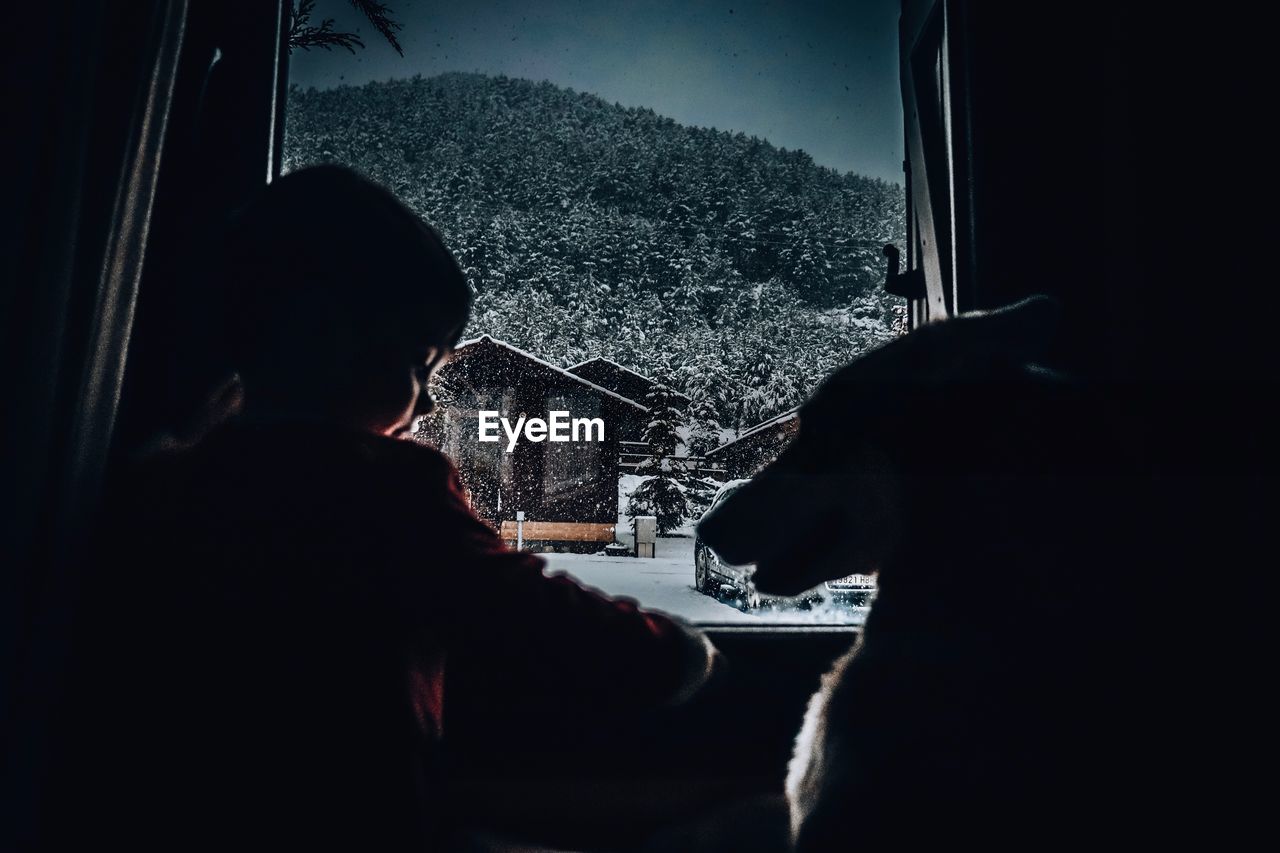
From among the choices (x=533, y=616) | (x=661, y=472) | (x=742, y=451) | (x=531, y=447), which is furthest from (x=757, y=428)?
(x=533, y=616)

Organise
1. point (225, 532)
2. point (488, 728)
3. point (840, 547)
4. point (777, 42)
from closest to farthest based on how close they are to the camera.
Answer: point (225, 532) → point (840, 547) → point (488, 728) → point (777, 42)

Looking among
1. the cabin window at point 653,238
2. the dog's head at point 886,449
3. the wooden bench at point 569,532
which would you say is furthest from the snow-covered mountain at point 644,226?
the dog's head at point 886,449

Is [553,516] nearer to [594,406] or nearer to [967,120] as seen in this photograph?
[594,406]

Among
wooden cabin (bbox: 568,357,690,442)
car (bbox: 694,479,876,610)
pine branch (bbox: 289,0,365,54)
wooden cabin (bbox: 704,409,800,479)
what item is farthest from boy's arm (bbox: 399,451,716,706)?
wooden cabin (bbox: 568,357,690,442)

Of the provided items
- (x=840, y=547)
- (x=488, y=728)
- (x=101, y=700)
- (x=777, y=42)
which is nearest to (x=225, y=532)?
(x=101, y=700)

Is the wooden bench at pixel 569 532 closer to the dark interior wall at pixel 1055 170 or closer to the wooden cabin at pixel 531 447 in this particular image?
the wooden cabin at pixel 531 447

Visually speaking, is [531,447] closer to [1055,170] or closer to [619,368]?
[619,368]
